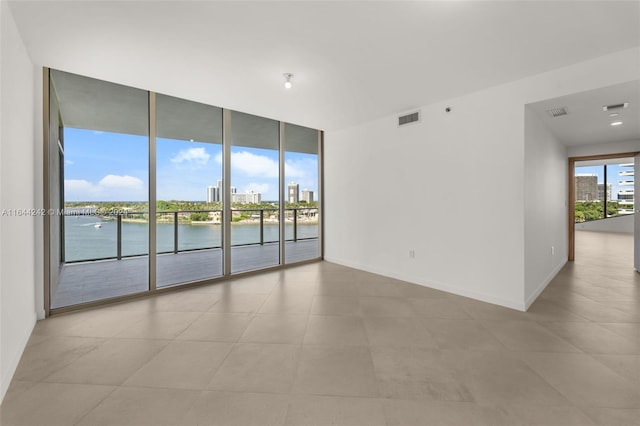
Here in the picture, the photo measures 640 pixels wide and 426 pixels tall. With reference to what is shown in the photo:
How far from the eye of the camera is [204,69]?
2.84m

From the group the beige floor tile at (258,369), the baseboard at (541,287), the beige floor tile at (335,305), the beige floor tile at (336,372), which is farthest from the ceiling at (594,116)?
the beige floor tile at (258,369)

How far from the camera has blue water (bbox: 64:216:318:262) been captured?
3699 millimetres

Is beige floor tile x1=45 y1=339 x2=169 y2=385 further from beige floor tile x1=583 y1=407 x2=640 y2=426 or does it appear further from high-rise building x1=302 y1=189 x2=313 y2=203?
high-rise building x1=302 y1=189 x2=313 y2=203

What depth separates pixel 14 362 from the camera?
6.42 feet

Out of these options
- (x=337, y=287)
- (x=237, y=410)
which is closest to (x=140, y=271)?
(x=337, y=287)

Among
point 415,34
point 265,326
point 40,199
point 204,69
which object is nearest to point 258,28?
point 204,69

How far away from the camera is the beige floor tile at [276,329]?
240 centimetres

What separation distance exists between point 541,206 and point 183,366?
4.60m

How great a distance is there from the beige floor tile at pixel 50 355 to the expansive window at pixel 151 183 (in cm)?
94

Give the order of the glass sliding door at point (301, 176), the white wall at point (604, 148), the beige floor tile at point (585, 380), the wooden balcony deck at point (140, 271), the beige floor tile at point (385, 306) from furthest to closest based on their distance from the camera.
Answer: the glass sliding door at point (301, 176) < the white wall at point (604, 148) < the wooden balcony deck at point (140, 271) < the beige floor tile at point (385, 306) < the beige floor tile at point (585, 380)

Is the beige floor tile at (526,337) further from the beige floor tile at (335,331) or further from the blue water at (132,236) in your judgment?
the blue water at (132,236)

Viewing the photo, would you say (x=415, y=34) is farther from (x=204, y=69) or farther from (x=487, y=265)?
(x=487, y=265)

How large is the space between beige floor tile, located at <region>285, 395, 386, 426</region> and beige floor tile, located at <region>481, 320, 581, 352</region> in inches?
57.8

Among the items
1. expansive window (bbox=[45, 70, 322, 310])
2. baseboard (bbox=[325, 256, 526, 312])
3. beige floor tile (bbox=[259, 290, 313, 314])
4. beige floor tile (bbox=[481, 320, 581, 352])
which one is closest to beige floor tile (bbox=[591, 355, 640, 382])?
beige floor tile (bbox=[481, 320, 581, 352])
